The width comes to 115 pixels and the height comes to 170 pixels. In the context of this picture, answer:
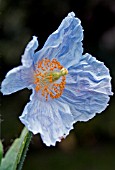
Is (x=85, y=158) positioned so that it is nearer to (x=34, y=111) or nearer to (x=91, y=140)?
(x=91, y=140)

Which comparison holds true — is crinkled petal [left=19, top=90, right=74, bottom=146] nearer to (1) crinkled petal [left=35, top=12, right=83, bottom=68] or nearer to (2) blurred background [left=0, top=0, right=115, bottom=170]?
(1) crinkled petal [left=35, top=12, right=83, bottom=68]

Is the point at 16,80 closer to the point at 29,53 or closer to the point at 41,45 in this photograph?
the point at 29,53

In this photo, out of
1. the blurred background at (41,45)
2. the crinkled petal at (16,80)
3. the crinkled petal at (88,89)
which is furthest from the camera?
the blurred background at (41,45)

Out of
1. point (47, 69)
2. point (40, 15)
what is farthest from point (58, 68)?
point (40, 15)

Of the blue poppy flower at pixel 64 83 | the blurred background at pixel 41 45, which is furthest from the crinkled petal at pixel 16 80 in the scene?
the blurred background at pixel 41 45

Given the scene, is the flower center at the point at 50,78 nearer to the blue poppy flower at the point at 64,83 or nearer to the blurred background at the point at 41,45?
the blue poppy flower at the point at 64,83

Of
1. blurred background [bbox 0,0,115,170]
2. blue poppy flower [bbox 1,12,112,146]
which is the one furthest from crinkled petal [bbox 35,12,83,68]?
blurred background [bbox 0,0,115,170]

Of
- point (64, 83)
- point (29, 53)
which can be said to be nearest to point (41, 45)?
point (64, 83)
